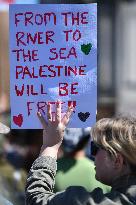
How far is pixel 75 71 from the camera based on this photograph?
2924mm

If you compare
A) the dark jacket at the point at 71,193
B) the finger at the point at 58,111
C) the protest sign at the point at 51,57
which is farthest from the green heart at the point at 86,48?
the dark jacket at the point at 71,193

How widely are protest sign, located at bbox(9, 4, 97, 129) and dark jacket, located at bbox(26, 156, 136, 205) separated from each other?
0.96 ft

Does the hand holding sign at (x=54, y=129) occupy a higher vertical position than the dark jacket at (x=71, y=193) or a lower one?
higher

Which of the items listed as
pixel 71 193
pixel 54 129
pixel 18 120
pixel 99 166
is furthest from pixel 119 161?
pixel 18 120

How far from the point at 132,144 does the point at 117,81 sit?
1059cm

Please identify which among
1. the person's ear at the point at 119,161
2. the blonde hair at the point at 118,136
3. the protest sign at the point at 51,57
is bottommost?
the person's ear at the point at 119,161

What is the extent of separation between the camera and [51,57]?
294 centimetres

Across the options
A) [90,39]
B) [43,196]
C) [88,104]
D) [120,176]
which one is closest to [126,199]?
[120,176]

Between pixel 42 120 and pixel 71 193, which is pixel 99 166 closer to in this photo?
pixel 71 193

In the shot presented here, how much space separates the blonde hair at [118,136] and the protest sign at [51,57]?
0.26 meters

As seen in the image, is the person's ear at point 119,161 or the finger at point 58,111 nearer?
the person's ear at point 119,161

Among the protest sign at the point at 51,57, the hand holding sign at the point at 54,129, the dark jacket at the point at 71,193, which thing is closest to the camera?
the dark jacket at the point at 71,193

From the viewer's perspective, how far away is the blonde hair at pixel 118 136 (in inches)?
103

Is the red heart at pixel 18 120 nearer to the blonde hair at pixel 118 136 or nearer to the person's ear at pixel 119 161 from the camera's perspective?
the blonde hair at pixel 118 136
